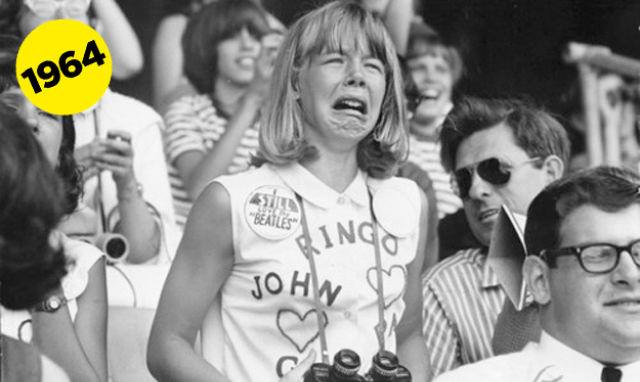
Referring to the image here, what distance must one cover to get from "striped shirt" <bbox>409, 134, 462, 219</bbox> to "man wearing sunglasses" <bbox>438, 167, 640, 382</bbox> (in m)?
1.59

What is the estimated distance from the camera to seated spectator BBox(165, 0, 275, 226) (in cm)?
468

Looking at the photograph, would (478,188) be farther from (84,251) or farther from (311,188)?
(84,251)

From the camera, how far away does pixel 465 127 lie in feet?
14.2

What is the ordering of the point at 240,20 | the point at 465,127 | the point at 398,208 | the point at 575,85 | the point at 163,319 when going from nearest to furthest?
the point at 163,319
the point at 398,208
the point at 465,127
the point at 240,20
the point at 575,85

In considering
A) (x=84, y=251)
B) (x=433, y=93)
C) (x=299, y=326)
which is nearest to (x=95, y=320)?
(x=84, y=251)

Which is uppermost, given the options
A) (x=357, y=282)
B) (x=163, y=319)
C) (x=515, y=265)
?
(x=515, y=265)

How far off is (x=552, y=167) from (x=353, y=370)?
4.79ft

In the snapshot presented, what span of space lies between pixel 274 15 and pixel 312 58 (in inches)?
49.1

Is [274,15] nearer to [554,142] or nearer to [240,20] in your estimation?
[240,20]

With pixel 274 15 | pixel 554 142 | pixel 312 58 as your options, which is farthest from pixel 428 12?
pixel 312 58

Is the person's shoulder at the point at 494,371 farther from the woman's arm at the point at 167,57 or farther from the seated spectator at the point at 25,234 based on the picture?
the woman's arm at the point at 167,57

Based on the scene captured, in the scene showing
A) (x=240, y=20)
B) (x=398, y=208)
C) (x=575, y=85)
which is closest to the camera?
(x=398, y=208)

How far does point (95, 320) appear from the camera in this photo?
3488mm

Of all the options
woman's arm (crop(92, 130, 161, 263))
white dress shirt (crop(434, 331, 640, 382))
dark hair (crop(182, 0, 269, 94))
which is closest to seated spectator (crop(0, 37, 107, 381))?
woman's arm (crop(92, 130, 161, 263))
